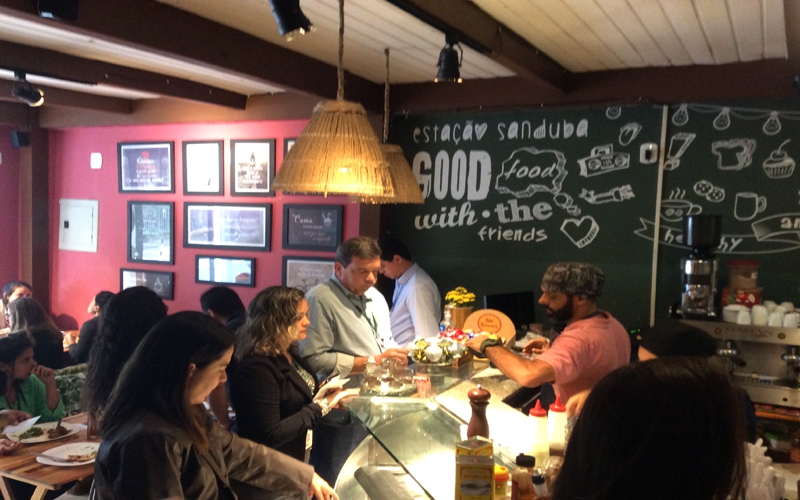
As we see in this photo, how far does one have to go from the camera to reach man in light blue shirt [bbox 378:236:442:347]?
4.38m

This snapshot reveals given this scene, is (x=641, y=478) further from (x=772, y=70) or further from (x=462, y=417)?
(x=772, y=70)

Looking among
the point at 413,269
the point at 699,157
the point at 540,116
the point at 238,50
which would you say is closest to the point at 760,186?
the point at 699,157

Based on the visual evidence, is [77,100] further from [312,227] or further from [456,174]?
[456,174]

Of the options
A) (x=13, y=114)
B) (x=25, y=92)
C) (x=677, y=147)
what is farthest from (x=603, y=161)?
(x=13, y=114)

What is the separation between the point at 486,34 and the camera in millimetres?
3006

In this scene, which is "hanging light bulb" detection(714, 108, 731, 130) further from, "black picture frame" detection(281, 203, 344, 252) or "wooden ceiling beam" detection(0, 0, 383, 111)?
"black picture frame" detection(281, 203, 344, 252)

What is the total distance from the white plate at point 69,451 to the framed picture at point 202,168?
2953 millimetres

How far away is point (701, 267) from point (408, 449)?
2405 millimetres

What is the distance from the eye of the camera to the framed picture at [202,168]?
5680 millimetres

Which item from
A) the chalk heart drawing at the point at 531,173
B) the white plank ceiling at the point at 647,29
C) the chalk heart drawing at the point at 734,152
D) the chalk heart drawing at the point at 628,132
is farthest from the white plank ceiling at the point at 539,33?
the chalk heart drawing at the point at 531,173

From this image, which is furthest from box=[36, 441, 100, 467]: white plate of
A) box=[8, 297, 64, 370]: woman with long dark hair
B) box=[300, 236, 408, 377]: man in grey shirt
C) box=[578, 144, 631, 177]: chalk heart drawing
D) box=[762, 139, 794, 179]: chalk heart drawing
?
box=[762, 139, 794, 179]: chalk heart drawing

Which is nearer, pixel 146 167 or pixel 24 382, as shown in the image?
pixel 24 382

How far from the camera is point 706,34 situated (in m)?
3.31

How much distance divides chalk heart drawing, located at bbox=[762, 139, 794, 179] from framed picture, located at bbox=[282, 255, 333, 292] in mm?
3261
